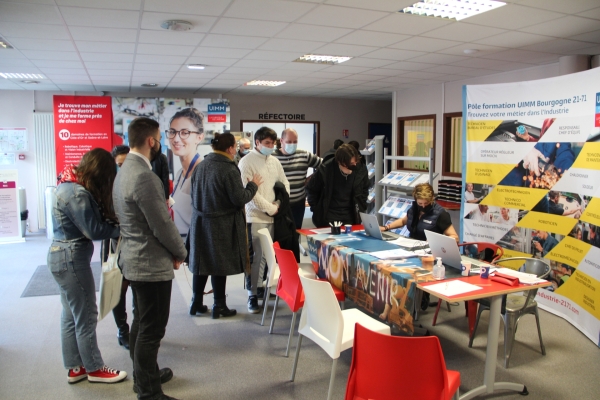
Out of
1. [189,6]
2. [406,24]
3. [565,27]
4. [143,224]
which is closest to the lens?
[143,224]

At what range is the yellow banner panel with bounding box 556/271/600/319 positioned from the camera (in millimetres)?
3537

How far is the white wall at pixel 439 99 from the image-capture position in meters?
6.61

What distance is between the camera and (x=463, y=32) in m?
4.24

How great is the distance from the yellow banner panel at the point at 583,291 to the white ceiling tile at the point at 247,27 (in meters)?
3.25

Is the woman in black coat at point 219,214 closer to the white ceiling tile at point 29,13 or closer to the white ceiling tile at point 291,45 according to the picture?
the white ceiling tile at point 291,45

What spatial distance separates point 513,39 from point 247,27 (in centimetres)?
263

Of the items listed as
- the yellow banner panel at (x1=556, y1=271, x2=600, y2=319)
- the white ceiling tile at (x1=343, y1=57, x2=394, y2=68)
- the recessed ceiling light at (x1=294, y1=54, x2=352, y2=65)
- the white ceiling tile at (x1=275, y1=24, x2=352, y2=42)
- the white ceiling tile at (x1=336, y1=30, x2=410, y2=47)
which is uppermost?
the recessed ceiling light at (x1=294, y1=54, x2=352, y2=65)

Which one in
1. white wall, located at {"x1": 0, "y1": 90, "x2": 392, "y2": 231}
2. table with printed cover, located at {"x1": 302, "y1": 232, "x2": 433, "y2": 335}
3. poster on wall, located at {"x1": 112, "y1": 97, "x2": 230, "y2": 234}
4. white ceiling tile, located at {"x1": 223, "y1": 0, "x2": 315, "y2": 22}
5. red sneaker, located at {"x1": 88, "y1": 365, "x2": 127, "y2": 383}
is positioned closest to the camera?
table with printed cover, located at {"x1": 302, "y1": 232, "x2": 433, "y2": 335}

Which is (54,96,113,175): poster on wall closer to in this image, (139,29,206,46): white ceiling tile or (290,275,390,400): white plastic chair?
(139,29,206,46): white ceiling tile

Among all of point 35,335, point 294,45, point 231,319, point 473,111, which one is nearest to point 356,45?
point 294,45

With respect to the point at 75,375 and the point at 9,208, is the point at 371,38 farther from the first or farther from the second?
the point at 9,208

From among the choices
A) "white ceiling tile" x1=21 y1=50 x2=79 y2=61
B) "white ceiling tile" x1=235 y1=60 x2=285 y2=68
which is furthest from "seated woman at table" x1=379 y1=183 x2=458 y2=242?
"white ceiling tile" x1=21 y1=50 x2=79 y2=61

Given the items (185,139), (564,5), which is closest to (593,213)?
(564,5)

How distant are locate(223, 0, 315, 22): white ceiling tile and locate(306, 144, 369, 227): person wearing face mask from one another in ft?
4.55
